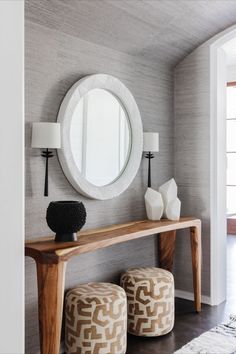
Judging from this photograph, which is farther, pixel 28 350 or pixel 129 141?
pixel 129 141

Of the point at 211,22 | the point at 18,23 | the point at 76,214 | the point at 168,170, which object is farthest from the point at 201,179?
the point at 18,23

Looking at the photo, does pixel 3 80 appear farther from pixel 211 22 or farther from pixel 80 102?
pixel 211 22

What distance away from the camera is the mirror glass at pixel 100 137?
2900 mm

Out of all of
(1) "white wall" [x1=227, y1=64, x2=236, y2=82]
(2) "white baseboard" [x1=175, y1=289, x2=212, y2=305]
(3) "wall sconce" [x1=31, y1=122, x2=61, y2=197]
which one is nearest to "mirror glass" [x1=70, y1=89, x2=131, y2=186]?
(3) "wall sconce" [x1=31, y1=122, x2=61, y2=197]

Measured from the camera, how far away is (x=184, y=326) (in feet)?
10.3

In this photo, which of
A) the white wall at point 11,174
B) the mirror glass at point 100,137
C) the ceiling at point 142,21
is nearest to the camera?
the white wall at point 11,174

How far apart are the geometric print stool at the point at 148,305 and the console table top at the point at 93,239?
36 centimetres

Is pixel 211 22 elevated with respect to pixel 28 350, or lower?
elevated

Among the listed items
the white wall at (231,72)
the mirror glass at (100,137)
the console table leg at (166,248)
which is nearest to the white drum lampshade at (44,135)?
the mirror glass at (100,137)

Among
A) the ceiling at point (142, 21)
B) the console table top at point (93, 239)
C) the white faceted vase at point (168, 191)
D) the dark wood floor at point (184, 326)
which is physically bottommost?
the dark wood floor at point (184, 326)

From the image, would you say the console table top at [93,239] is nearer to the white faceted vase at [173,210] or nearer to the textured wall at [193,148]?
the white faceted vase at [173,210]

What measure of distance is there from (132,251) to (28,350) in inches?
46.7

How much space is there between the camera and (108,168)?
3152 mm

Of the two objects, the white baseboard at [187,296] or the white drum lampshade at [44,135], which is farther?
the white baseboard at [187,296]
